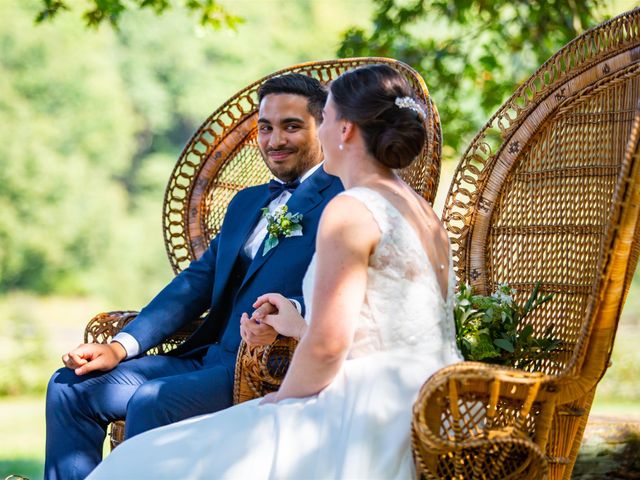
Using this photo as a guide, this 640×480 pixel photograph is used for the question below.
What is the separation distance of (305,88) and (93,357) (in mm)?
1245

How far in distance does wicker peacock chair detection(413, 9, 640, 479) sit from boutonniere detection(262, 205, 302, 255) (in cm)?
63

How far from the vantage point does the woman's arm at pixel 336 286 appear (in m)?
2.35

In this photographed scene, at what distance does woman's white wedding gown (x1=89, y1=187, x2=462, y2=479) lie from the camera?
2346 millimetres

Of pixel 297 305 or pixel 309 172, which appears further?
pixel 309 172

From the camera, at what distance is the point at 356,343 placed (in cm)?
250

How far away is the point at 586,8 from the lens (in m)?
6.15

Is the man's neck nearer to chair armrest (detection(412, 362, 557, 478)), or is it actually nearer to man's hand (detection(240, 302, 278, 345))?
man's hand (detection(240, 302, 278, 345))

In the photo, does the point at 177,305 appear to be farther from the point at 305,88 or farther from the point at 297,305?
the point at 305,88

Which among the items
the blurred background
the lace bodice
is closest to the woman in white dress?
the lace bodice

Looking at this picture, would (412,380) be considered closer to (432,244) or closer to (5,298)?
(432,244)

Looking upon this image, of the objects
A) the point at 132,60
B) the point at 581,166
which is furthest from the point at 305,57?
the point at 581,166

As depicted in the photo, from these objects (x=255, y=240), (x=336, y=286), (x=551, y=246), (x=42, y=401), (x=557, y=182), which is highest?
(x=557, y=182)

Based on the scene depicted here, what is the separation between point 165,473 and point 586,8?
15.8 ft

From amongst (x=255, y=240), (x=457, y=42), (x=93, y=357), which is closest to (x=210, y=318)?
(x=255, y=240)
